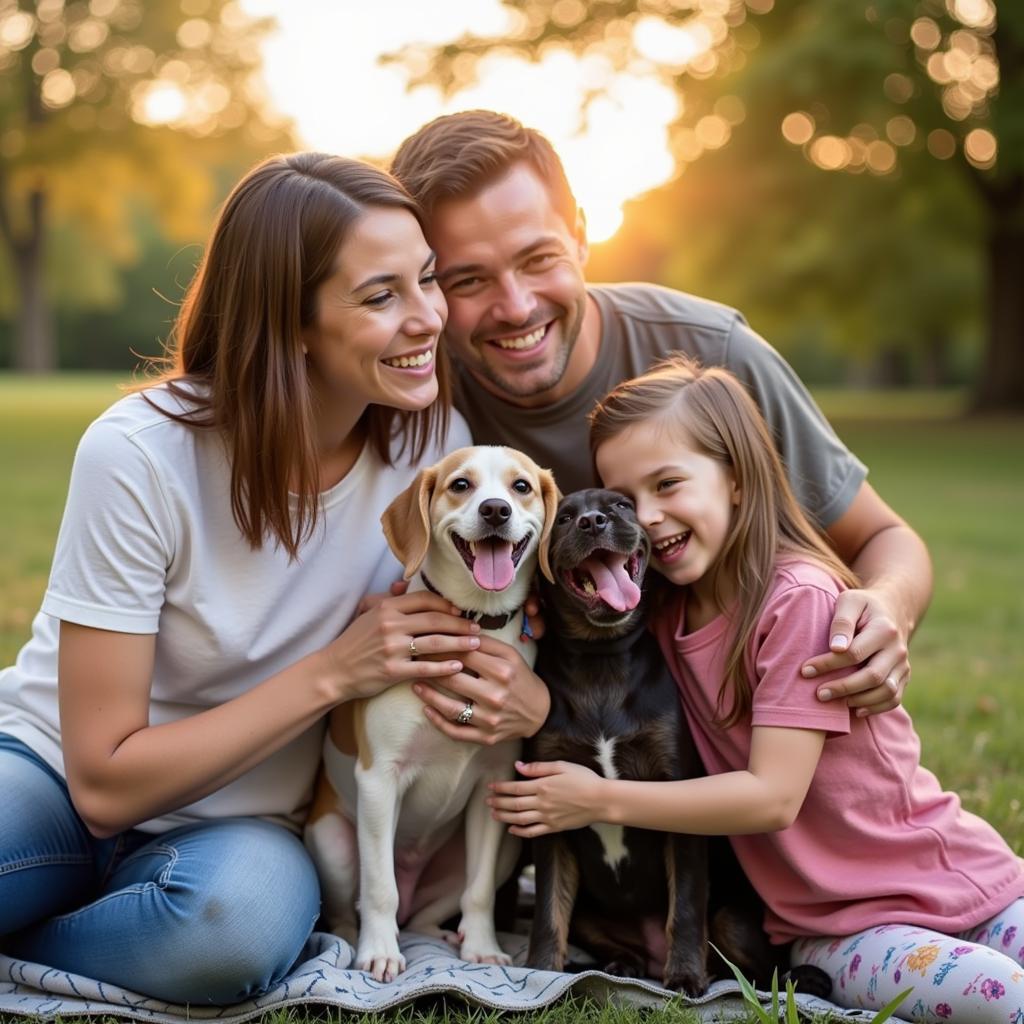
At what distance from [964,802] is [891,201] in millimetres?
18309

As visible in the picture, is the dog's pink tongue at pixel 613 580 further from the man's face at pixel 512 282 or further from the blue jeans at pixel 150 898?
the blue jeans at pixel 150 898

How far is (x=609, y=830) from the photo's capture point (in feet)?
9.98

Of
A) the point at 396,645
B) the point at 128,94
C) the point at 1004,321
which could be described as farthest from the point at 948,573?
the point at 128,94

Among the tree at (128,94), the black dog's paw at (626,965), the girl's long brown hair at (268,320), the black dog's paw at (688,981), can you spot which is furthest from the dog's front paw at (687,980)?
the tree at (128,94)

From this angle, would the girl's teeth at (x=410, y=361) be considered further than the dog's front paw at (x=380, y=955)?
Yes

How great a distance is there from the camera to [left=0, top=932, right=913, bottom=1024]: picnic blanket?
8.91 ft

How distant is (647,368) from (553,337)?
14.8 inches

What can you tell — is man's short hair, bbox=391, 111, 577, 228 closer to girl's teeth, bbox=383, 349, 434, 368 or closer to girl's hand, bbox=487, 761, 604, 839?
girl's teeth, bbox=383, 349, 434, 368

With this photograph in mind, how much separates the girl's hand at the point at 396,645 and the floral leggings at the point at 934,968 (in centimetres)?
114

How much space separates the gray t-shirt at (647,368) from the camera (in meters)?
3.71

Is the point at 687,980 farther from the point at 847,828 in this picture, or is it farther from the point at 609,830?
the point at 847,828

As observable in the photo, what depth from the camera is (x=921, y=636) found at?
661 centimetres

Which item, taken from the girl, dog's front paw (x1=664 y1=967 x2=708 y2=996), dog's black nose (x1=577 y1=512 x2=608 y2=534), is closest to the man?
the girl

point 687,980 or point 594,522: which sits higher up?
point 594,522
